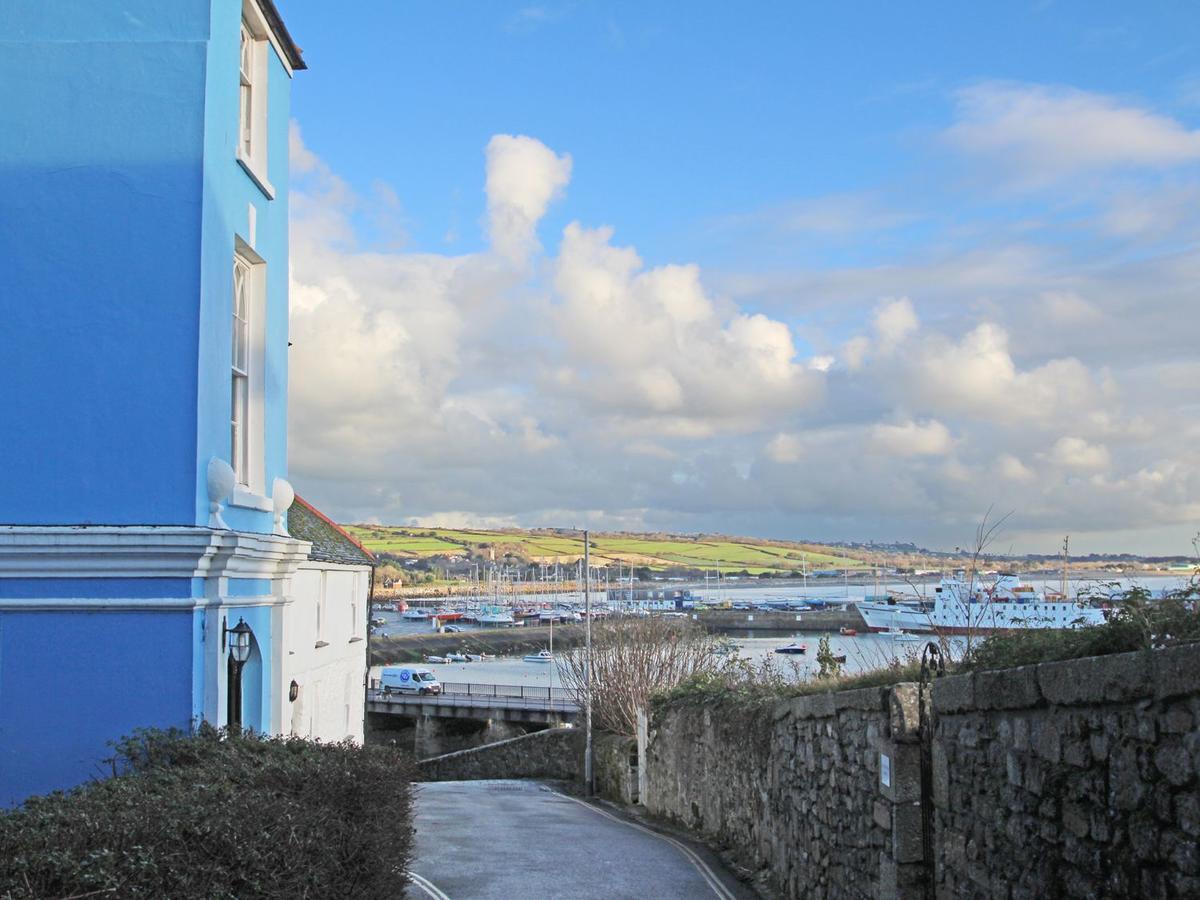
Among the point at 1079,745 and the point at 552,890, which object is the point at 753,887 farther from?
the point at 1079,745

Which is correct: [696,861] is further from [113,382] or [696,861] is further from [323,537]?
[323,537]

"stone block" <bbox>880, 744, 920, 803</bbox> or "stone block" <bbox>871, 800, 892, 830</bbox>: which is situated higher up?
"stone block" <bbox>880, 744, 920, 803</bbox>

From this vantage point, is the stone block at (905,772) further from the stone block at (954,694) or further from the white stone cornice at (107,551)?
the white stone cornice at (107,551)

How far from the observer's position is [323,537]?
27.4 meters

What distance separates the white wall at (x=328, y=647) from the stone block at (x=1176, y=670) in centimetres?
1543

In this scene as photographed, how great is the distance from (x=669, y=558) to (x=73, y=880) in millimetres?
174647

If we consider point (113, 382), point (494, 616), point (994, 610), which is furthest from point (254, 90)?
point (494, 616)

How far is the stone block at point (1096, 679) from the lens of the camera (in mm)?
5074

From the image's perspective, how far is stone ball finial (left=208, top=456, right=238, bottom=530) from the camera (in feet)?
34.2

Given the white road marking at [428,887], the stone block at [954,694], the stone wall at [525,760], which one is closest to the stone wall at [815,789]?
the stone block at [954,694]

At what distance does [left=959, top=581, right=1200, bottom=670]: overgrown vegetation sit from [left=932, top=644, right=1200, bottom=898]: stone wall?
1.01 feet

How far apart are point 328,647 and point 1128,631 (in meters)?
21.8

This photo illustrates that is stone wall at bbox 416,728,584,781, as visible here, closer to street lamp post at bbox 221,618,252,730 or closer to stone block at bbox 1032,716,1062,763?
street lamp post at bbox 221,618,252,730

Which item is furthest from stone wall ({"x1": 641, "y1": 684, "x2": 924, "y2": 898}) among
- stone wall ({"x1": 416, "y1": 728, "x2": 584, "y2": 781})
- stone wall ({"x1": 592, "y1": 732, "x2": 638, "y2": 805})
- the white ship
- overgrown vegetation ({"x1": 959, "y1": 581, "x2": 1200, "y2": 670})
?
stone wall ({"x1": 416, "y1": 728, "x2": 584, "y2": 781})
